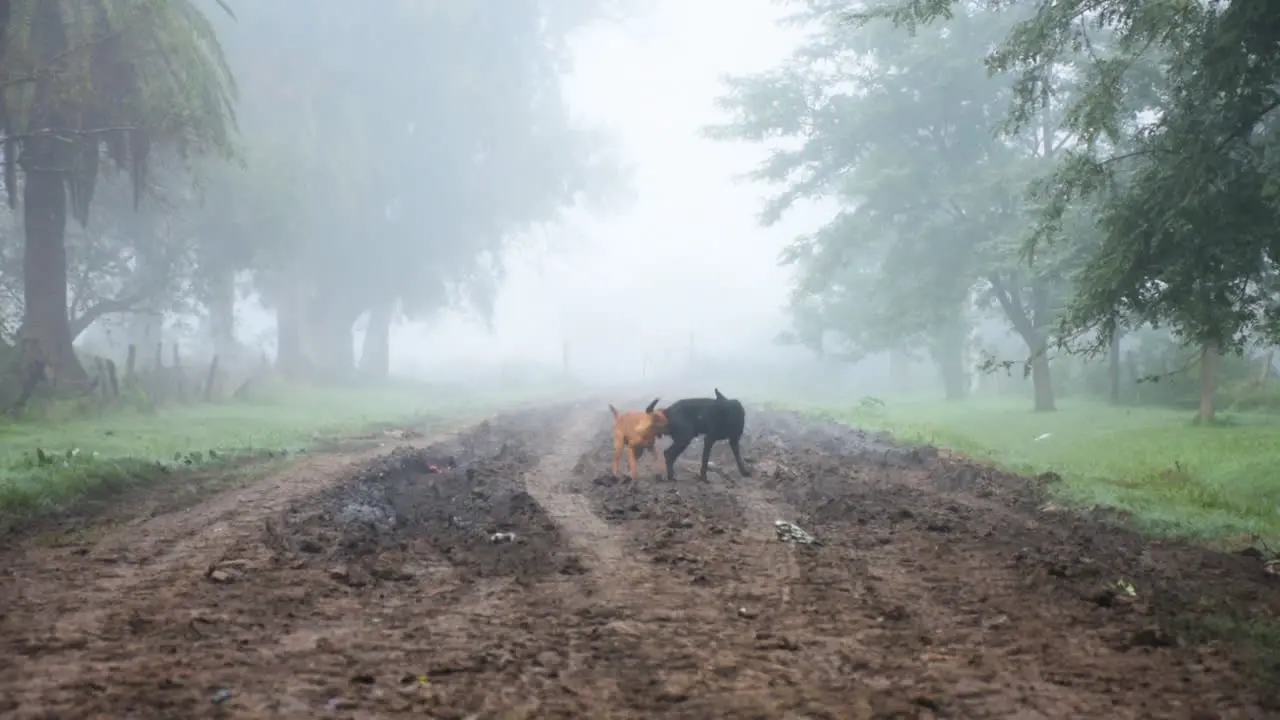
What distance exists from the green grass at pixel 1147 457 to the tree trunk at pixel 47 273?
59.5 feet

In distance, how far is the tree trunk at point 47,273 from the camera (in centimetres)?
1958

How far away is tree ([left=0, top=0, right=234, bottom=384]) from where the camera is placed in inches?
701

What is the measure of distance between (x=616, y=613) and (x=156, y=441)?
39.3 ft

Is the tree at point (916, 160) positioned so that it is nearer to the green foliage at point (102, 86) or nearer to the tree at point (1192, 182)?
the tree at point (1192, 182)

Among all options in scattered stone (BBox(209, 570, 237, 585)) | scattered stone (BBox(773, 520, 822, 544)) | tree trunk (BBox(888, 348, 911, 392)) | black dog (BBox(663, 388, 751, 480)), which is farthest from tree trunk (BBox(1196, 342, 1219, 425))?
tree trunk (BBox(888, 348, 911, 392))

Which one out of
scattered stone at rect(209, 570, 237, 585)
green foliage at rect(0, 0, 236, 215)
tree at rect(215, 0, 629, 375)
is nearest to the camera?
scattered stone at rect(209, 570, 237, 585)

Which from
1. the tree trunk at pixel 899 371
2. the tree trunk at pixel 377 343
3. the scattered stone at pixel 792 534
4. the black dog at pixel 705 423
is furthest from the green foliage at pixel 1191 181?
the tree trunk at pixel 899 371

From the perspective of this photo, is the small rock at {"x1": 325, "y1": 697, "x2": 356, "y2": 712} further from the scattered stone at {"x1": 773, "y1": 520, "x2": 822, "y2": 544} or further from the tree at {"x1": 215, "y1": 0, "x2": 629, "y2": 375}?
the tree at {"x1": 215, "y1": 0, "x2": 629, "y2": 375}

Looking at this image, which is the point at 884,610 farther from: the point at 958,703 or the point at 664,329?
the point at 664,329

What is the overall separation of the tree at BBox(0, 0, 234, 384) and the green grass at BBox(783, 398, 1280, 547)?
17.1m

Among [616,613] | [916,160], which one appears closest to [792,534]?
[616,613]

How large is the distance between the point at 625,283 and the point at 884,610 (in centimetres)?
11367

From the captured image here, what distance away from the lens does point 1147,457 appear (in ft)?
46.1

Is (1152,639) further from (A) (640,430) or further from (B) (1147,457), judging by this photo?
(B) (1147,457)
